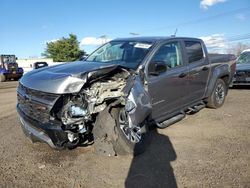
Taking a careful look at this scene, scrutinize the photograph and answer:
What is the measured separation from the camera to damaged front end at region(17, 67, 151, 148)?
433 cm

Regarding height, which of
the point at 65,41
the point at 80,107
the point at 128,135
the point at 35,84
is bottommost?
the point at 65,41

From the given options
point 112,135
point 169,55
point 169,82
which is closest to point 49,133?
point 112,135

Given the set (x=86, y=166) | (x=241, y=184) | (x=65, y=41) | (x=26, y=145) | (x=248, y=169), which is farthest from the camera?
(x=65, y=41)

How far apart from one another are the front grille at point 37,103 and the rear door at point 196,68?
10.5 ft

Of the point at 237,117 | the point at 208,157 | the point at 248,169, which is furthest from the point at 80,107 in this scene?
the point at 237,117

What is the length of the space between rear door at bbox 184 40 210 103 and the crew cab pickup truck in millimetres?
441

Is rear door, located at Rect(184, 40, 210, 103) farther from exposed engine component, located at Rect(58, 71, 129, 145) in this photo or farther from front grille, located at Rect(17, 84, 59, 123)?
front grille, located at Rect(17, 84, 59, 123)

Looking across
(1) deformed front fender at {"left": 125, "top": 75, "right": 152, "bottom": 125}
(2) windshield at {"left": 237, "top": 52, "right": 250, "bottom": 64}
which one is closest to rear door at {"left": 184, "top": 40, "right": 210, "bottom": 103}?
(1) deformed front fender at {"left": 125, "top": 75, "right": 152, "bottom": 125}

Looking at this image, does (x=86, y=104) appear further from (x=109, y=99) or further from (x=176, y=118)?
(x=176, y=118)

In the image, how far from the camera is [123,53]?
19.6ft

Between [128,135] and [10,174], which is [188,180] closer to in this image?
[128,135]

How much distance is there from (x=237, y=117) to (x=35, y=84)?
16.0 ft

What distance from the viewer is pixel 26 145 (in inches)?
216

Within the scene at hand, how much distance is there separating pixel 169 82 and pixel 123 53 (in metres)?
1.07
